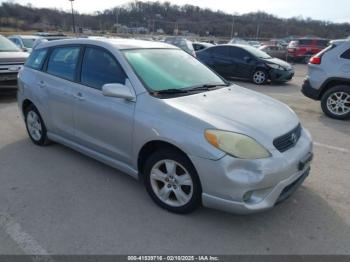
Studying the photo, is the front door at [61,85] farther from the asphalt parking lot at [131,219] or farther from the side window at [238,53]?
the side window at [238,53]

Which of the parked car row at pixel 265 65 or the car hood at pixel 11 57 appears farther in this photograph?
the car hood at pixel 11 57

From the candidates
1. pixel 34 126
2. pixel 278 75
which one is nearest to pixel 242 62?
pixel 278 75

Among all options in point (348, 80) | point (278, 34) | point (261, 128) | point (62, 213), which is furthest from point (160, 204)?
point (278, 34)

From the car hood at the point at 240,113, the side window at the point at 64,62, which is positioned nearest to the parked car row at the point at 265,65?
the side window at the point at 64,62

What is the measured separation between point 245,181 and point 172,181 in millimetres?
787

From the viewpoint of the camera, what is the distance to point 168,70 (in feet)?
12.7

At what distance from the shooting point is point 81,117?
4090 mm

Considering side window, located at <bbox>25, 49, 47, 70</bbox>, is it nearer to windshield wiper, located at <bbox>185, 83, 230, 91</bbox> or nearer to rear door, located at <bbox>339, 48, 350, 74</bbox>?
windshield wiper, located at <bbox>185, 83, 230, 91</bbox>

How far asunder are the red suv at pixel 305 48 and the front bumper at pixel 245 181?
22298 mm

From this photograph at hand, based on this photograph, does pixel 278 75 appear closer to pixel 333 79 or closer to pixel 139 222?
pixel 333 79

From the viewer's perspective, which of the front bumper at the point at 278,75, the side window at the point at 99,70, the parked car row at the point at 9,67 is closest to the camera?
the side window at the point at 99,70

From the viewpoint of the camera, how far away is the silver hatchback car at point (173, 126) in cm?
289

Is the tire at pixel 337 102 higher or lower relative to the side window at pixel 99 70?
lower

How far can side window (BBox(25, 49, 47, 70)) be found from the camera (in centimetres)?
495
